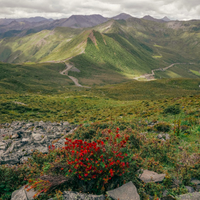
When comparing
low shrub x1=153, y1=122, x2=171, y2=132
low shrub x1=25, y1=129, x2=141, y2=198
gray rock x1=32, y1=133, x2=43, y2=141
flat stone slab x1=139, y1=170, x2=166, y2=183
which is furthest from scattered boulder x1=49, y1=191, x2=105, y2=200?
low shrub x1=153, y1=122, x2=171, y2=132

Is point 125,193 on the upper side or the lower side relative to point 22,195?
upper

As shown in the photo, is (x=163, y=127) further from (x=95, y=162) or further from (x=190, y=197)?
(x=95, y=162)

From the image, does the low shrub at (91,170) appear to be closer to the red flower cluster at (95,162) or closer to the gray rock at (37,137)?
the red flower cluster at (95,162)

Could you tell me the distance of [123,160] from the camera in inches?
244

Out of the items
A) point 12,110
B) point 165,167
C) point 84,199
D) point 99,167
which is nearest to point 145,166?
point 165,167

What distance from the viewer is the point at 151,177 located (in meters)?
6.37

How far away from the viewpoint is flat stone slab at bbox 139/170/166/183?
20.8 feet

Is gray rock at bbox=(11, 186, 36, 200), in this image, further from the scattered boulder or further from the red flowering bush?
the scattered boulder

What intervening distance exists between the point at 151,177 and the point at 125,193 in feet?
5.23

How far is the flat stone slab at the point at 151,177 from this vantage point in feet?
20.8

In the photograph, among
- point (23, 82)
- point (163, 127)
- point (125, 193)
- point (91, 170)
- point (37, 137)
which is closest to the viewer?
point (125, 193)

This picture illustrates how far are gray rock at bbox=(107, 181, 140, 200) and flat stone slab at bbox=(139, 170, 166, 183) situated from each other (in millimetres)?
1089

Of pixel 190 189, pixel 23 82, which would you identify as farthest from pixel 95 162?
pixel 23 82

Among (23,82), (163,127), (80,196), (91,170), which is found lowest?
(23,82)
